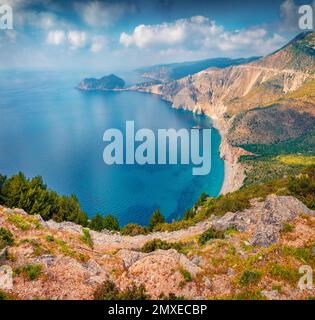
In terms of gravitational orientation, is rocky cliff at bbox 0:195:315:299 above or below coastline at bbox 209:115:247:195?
above

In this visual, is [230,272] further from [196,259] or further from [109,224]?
[109,224]

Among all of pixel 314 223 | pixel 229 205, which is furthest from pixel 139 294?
pixel 229 205

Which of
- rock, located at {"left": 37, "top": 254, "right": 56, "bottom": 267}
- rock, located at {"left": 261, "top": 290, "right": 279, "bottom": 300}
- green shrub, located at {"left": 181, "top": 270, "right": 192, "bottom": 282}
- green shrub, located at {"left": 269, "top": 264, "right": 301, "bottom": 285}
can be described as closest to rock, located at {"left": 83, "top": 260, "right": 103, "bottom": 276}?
rock, located at {"left": 37, "top": 254, "right": 56, "bottom": 267}

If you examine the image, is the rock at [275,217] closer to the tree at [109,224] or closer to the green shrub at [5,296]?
the green shrub at [5,296]

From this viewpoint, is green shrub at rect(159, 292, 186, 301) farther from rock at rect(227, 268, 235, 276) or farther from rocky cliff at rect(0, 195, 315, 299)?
rock at rect(227, 268, 235, 276)

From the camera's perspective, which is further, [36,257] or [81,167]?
[81,167]
